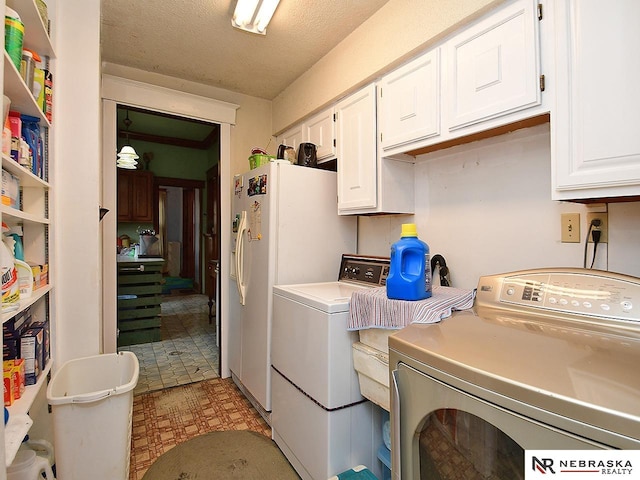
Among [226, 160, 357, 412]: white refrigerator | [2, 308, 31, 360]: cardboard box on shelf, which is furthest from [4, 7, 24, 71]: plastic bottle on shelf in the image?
[226, 160, 357, 412]: white refrigerator

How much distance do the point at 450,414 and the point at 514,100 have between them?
3.80 ft

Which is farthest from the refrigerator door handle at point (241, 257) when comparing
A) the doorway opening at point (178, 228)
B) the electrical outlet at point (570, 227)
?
the electrical outlet at point (570, 227)

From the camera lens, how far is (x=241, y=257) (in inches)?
101

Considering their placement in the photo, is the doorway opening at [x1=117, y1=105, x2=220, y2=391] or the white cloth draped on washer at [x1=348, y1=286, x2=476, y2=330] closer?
the white cloth draped on washer at [x1=348, y1=286, x2=476, y2=330]

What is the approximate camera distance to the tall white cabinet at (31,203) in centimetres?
108

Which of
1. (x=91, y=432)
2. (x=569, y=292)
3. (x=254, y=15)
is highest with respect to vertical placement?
(x=254, y=15)

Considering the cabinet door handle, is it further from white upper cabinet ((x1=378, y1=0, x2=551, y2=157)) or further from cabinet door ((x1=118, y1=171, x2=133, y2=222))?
white upper cabinet ((x1=378, y1=0, x2=551, y2=157))

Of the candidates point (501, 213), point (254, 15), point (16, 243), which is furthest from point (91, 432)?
point (254, 15)

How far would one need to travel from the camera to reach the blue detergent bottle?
53.2 inches

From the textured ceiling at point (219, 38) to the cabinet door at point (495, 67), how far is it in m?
0.76

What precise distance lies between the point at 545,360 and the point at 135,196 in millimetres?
5882

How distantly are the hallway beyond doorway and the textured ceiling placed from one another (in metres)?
2.64

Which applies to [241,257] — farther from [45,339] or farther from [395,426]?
[395,426]

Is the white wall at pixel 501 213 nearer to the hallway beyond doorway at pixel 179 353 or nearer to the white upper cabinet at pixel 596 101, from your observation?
the white upper cabinet at pixel 596 101
